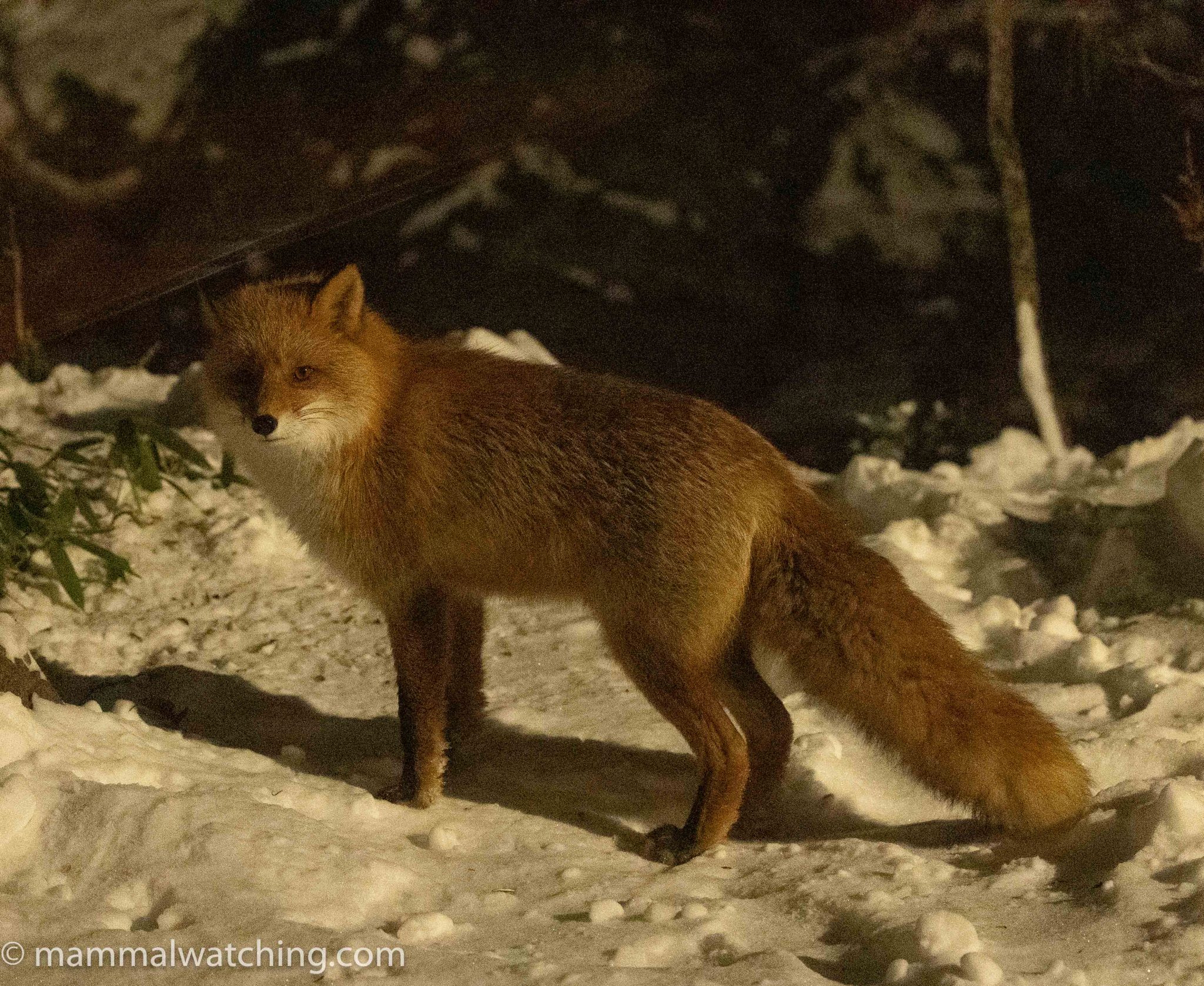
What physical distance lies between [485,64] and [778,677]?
2058mm

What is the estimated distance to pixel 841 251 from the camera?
5742mm

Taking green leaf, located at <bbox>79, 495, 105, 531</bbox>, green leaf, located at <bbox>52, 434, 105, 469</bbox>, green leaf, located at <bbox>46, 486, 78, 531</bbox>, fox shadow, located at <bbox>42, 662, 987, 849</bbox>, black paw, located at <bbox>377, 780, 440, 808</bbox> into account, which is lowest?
fox shadow, located at <bbox>42, 662, 987, 849</bbox>

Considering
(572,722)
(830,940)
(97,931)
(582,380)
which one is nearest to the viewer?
(97,931)

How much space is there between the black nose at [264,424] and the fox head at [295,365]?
1 centimetres

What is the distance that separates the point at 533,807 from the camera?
9.36 ft

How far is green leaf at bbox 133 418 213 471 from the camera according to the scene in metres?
4.31

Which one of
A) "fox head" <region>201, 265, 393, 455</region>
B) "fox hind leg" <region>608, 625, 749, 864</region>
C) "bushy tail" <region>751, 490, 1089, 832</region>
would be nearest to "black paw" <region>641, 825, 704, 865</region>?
"fox hind leg" <region>608, 625, 749, 864</region>

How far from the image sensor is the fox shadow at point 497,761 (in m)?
2.80

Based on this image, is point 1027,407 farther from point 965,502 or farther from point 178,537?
point 178,537

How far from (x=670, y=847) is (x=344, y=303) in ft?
4.78

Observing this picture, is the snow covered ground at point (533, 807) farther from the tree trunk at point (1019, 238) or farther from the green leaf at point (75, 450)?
the tree trunk at point (1019, 238)

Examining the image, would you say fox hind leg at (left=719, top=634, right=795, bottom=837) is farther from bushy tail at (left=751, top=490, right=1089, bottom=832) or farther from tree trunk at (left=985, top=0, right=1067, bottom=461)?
tree trunk at (left=985, top=0, right=1067, bottom=461)

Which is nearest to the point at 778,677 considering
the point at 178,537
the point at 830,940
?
the point at 830,940

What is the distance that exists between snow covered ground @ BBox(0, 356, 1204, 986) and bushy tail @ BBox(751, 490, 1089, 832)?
134 millimetres
